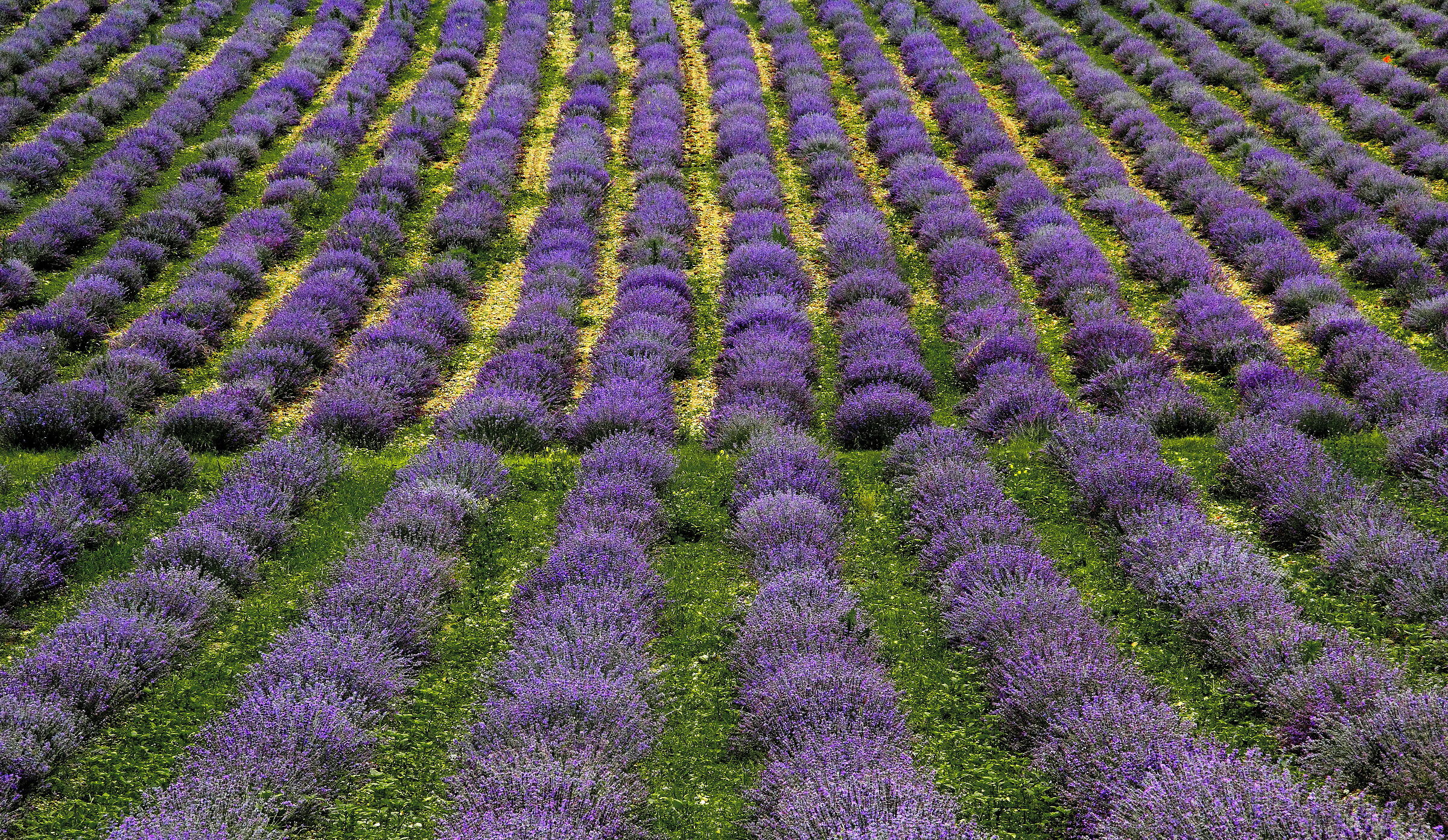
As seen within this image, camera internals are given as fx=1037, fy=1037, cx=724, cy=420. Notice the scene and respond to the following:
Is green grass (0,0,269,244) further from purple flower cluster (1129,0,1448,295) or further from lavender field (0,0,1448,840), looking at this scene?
purple flower cluster (1129,0,1448,295)

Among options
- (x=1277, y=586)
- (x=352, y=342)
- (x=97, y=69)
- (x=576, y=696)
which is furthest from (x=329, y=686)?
(x=97, y=69)

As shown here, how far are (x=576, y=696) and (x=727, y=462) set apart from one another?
2884 mm

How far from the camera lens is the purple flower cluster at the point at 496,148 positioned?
37.5 feet

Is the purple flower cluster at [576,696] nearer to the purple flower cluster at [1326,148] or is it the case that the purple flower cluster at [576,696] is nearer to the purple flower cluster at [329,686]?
the purple flower cluster at [329,686]

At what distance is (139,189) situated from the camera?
1232 cm

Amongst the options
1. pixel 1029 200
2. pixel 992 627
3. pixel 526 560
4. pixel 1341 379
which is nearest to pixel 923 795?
pixel 992 627

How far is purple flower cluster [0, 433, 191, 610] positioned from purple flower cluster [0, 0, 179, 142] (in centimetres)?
746

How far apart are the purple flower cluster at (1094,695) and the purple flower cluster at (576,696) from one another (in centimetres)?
165

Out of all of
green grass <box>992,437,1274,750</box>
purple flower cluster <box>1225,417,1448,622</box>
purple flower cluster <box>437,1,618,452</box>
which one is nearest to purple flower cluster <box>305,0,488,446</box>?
purple flower cluster <box>437,1,618,452</box>

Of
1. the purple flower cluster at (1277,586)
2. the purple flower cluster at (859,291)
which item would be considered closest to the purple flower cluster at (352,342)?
the purple flower cluster at (859,291)

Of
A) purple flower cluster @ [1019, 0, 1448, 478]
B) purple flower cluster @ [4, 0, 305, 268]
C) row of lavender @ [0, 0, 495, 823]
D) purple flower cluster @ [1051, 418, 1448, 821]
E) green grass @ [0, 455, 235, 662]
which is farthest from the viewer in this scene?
purple flower cluster @ [4, 0, 305, 268]

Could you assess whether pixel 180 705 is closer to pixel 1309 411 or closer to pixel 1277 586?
pixel 1277 586

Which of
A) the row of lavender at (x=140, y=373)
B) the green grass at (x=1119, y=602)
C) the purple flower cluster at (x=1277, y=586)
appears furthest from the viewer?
the row of lavender at (x=140, y=373)

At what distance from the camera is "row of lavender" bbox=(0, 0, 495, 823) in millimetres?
4430
